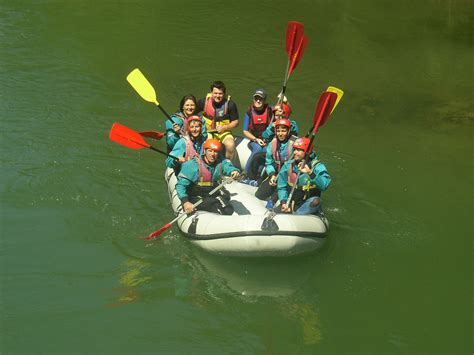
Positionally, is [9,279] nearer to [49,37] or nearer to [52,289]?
[52,289]

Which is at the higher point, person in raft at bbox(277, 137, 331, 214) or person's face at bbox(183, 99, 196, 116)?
person's face at bbox(183, 99, 196, 116)

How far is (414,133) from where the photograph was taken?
393 inches

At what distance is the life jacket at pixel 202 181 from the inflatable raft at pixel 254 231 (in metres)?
0.23

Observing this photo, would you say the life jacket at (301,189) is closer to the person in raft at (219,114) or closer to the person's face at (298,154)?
the person's face at (298,154)

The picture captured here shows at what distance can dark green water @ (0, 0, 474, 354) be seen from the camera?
608 cm

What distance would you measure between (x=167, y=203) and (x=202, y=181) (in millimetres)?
1093

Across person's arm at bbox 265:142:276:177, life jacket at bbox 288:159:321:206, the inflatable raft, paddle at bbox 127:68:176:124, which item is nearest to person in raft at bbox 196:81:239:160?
paddle at bbox 127:68:176:124

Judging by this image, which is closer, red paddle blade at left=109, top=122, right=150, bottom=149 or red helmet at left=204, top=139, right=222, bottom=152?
red helmet at left=204, top=139, right=222, bottom=152

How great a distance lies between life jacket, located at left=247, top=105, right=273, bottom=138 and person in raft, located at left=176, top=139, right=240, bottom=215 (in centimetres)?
125

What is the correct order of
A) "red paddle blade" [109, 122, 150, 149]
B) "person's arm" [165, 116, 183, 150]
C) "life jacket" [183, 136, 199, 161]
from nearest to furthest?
"life jacket" [183, 136, 199, 161]
"red paddle blade" [109, 122, 150, 149]
"person's arm" [165, 116, 183, 150]

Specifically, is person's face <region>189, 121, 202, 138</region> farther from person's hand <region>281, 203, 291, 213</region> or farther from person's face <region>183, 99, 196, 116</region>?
person's hand <region>281, 203, 291, 213</region>

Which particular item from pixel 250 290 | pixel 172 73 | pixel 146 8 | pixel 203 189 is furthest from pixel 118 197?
pixel 146 8

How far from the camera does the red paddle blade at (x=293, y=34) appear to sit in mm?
8523

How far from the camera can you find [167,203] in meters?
7.82
